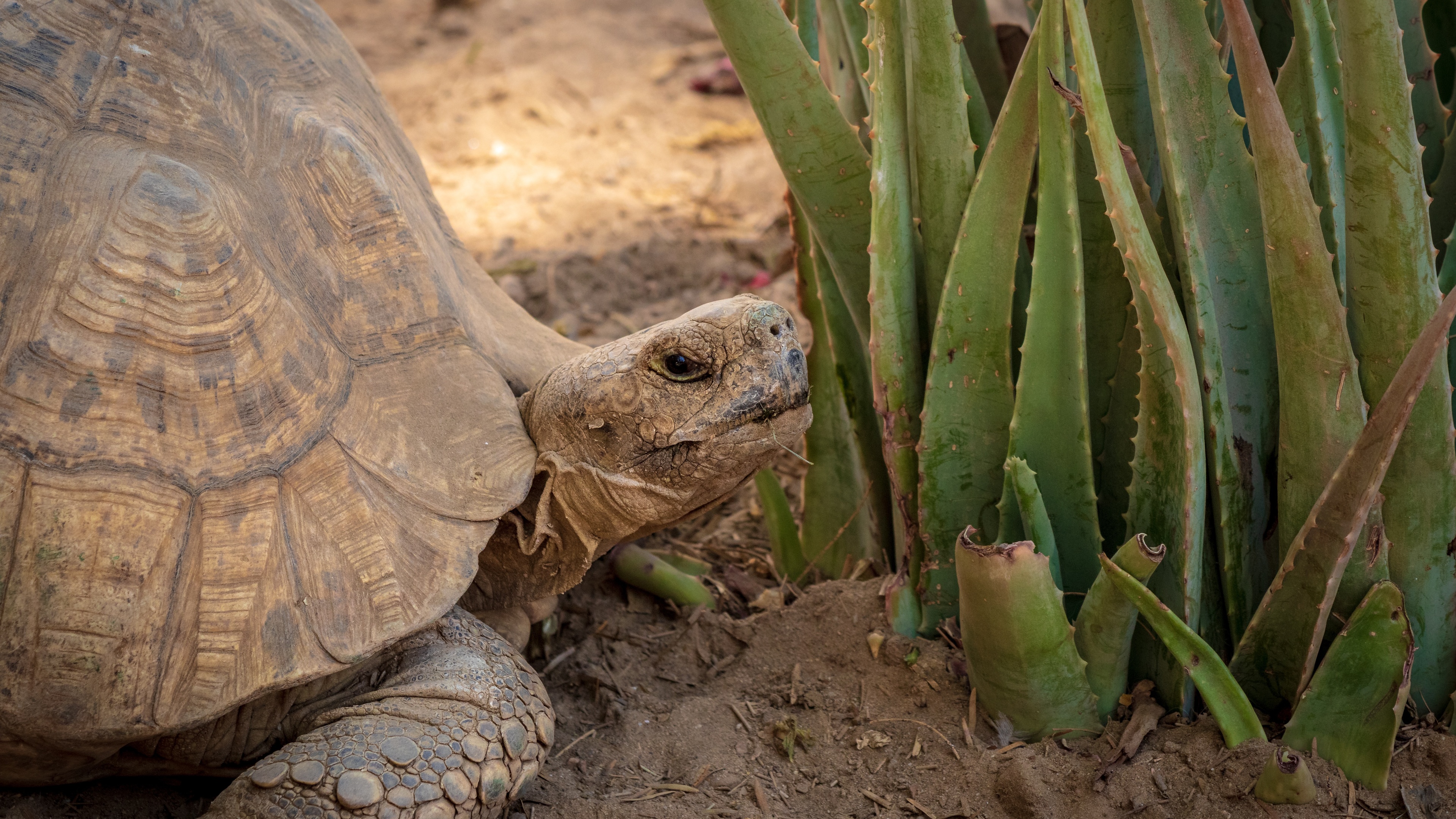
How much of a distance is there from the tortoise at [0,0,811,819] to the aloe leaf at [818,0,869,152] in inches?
21.7

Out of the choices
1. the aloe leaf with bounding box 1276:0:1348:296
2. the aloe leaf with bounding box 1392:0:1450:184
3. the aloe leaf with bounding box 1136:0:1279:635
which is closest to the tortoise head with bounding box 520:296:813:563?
the aloe leaf with bounding box 1136:0:1279:635

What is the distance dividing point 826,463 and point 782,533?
0.68 ft

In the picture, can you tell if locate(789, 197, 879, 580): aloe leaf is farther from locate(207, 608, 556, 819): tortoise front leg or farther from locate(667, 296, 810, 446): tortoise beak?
locate(207, 608, 556, 819): tortoise front leg

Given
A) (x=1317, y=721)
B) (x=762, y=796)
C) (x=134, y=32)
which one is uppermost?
(x=134, y=32)

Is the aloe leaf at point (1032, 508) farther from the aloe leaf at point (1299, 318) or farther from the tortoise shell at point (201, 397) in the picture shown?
the tortoise shell at point (201, 397)

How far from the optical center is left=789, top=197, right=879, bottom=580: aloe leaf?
7.09 ft

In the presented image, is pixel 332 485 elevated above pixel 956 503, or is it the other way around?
pixel 332 485

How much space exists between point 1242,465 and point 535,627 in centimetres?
146

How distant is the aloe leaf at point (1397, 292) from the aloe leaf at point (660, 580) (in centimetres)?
135

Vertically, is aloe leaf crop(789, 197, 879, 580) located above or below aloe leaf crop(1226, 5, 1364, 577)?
below

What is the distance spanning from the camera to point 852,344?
216 cm

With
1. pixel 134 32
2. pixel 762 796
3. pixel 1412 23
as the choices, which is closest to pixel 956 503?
pixel 762 796

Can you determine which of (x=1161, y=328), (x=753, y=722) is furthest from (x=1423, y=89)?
(x=753, y=722)

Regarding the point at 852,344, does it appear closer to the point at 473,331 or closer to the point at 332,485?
the point at 473,331
